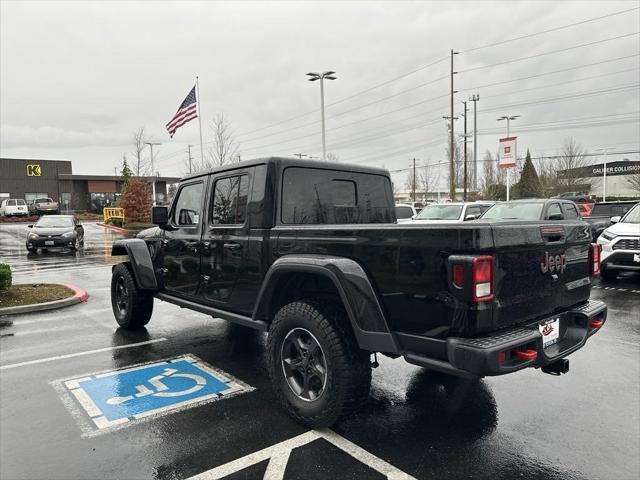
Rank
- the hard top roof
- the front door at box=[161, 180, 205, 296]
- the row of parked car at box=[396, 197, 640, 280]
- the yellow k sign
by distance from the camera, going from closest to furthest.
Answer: the hard top roof < the front door at box=[161, 180, 205, 296] < the row of parked car at box=[396, 197, 640, 280] < the yellow k sign

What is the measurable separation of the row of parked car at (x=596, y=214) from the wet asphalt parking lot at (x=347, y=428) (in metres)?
A: 2.92

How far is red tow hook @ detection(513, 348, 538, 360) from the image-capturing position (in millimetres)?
2807

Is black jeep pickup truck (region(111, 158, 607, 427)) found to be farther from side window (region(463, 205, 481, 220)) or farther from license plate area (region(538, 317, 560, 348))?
side window (region(463, 205, 481, 220))

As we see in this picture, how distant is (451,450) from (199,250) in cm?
307

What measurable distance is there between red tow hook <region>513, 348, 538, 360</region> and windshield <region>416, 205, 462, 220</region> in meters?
12.1

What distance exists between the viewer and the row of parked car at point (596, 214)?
9312 mm

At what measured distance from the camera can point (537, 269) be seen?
305cm

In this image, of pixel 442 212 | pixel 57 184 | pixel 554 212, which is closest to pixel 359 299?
pixel 554 212

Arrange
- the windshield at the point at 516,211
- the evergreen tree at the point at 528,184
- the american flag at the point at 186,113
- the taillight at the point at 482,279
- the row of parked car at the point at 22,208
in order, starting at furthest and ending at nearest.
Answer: the evergreen tree at the point at 528,184
the row of parked car at the point at 22,208
the american flag at the point at 186,113
the windshield at the point at 516,211
the taillight at the point at 482,279

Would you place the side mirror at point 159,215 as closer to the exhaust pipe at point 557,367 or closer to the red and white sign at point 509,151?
the exhaust pipe at point 557,367

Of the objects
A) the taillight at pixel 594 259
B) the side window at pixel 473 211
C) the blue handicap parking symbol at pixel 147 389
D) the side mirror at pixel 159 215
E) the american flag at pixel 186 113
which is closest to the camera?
the taillight at pixel 594 259

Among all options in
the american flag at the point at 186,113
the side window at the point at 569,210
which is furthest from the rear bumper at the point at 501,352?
the american flag at the point at 186,113

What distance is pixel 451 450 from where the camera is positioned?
3.20 metres

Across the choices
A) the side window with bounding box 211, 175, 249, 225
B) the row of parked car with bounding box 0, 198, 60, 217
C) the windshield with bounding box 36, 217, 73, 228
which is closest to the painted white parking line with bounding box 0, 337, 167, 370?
the side window with bounding box 211, 175, 249, 225
